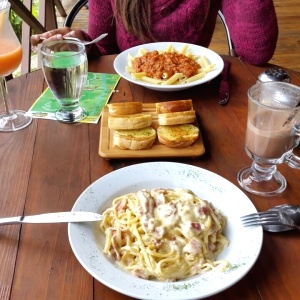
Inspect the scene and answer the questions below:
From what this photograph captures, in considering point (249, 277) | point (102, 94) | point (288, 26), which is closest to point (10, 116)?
point (102, 94)

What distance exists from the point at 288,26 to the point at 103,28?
107 inches

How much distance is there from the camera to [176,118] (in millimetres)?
970

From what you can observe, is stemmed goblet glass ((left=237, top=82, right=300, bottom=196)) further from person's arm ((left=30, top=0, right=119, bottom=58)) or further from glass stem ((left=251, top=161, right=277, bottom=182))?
person's arm ((left=30, top=0, right=119, bottom=58))

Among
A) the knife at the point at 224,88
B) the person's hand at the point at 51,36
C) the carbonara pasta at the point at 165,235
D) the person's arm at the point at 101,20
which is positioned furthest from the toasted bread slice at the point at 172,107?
the person's arm at the point at 101,20

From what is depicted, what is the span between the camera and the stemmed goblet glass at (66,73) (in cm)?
101

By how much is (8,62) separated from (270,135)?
642 millimetres

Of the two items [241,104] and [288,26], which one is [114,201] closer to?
[241,104]

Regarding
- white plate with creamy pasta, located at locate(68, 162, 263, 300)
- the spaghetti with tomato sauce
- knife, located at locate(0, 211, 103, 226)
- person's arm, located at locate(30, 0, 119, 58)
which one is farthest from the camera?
person's arm, located at locate(30, 0, 119, 58)

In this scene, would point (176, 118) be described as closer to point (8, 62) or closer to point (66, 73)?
Answer: point (66, 73)

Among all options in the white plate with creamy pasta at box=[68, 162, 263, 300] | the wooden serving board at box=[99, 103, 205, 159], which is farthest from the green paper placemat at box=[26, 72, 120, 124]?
the white plate with creamy pasta at box=[68, 162, 263, 300]

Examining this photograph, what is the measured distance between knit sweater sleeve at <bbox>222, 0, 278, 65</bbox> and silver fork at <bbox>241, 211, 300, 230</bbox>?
79 centimetres

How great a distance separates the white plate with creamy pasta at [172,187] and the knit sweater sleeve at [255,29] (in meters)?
0.72

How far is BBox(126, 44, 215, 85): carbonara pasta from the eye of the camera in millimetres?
1175

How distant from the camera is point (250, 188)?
2.70ft
